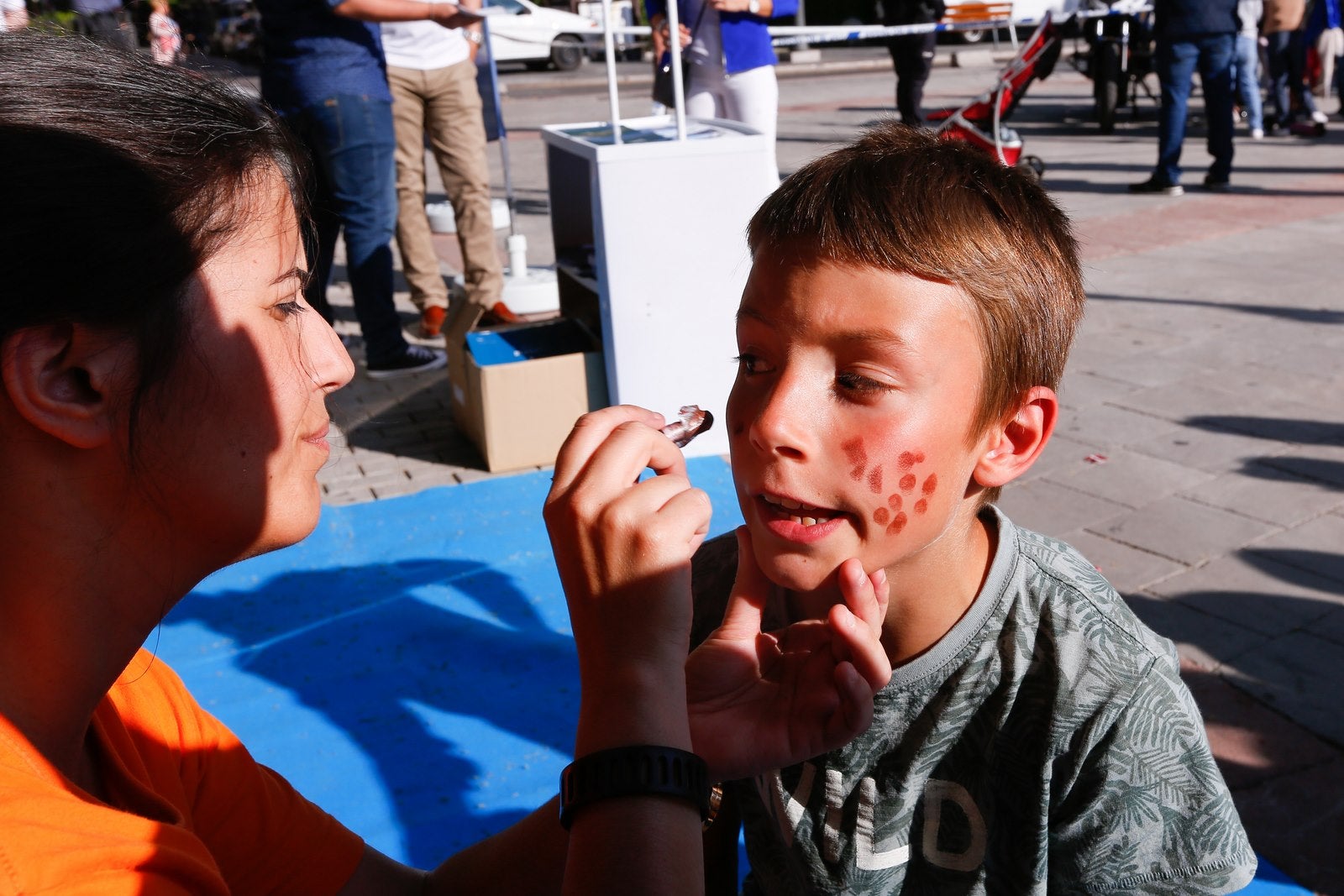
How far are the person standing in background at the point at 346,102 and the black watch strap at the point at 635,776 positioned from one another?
132 inches

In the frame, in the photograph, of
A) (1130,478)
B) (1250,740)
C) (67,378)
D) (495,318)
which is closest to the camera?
(67,378)

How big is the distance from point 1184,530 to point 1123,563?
13.3 inches

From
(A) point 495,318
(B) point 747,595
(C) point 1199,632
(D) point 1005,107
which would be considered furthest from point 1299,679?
(D) point 1005,107

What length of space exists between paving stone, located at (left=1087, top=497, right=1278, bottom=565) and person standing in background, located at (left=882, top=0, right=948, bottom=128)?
6.45m

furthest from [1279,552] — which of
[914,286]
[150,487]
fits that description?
[150,487]

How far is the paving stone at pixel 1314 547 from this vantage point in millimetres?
3186

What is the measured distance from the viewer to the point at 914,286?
1370 millimetres

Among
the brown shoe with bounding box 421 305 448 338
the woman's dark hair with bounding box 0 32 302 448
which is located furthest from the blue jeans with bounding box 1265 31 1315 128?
the woman's dark hair with bounding box 0 32 302 448

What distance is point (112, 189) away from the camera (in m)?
0.99

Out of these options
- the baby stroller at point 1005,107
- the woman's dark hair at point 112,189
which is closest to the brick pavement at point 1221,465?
the baby stroller at point 1005,107

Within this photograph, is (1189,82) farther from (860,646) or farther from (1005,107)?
(860,646)

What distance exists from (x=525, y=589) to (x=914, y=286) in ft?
7.16

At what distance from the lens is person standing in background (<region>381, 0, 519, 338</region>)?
5.13 m

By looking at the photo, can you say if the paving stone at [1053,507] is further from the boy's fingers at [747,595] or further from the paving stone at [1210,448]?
the boy's fingers at [747,595]
